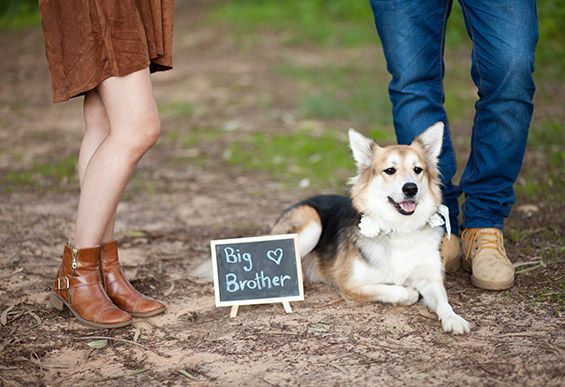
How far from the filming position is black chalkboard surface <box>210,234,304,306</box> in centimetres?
349

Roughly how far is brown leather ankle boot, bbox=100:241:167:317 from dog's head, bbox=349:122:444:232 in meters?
1.24

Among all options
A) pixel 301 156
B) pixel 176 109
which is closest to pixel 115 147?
pixel 301 156

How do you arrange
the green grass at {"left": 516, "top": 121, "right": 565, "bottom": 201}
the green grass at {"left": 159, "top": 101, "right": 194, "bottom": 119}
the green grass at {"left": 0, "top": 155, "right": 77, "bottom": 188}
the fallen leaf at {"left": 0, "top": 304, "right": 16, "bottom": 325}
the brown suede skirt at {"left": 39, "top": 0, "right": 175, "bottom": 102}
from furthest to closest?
A: 1. the green grass at {"left": 159, "top": 101, "right": 194, "bottom": 119}
2. the green grass at {"left": 0, "top": 155, "right": 77, "bottom": 188}
3. the green grass at {"left": 516, "top": 121, "right": 565, "bottom": 201}
4. the fallen leaf at {"left": 0, "top": 304, "right": 16, "bottom": 325}
5. the brown suede skirt at {"left": 39, "top": 0, "right": 175, "bottom": 102}

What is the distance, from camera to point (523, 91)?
3637 mm

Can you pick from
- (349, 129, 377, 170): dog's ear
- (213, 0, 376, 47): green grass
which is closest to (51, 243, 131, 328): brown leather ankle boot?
(349, 129, 377, 170): dog's ear

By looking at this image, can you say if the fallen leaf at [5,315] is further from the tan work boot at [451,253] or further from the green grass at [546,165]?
the green grass at [546,165]

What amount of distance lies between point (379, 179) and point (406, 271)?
1.68 feet

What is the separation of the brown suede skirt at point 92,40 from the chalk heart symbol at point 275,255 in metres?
1.14

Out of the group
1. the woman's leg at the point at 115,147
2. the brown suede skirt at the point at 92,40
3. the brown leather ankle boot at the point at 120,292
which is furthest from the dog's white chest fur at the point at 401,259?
the brown suede skirt at the point at 92,40

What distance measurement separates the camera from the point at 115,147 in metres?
3.19

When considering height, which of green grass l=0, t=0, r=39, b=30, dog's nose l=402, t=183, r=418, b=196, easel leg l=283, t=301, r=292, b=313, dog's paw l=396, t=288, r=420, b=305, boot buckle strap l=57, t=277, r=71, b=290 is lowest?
dog's paw l=396, t=288, r=420, b=305

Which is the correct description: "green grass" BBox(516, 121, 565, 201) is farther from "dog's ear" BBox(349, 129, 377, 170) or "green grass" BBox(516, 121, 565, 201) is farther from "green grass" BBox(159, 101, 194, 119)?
"green grass" BBox(159, 101, 194, 119)

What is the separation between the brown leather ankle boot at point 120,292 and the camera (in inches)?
133

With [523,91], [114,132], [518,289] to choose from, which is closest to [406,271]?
[518,289]
